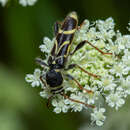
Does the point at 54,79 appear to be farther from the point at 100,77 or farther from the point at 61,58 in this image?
the point at 100,77

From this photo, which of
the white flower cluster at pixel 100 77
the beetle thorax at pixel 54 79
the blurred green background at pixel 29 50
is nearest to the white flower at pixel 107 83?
the white flower cluster at pixel 100 77

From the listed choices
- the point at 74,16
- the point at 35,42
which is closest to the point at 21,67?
the point at 35,42

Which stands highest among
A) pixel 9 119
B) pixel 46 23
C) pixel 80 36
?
pixel 46 23

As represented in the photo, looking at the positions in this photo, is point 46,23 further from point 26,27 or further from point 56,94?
point 56,94

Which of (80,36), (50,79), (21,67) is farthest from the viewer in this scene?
(21,67)

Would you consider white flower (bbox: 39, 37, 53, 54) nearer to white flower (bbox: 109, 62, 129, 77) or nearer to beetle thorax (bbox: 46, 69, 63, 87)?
beetle thorax (bbox: 46, 69, 63, 87)

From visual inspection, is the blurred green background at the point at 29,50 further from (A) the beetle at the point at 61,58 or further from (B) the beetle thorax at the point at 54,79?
(B) the beetle thorax at the point at 54,79
